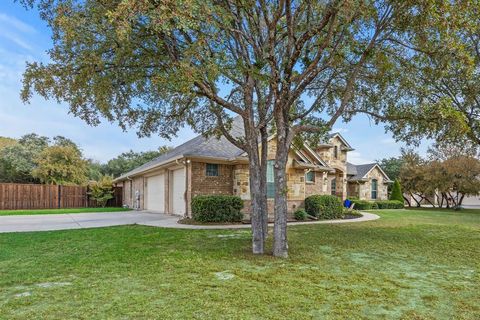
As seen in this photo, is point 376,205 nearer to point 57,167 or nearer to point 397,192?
point 397,192

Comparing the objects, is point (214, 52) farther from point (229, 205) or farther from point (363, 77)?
point (229, 205)

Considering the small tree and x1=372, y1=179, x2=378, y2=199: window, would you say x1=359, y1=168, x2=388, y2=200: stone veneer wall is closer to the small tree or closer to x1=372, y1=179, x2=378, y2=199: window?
x1=372, y1=179, x2=378, y2=199: window

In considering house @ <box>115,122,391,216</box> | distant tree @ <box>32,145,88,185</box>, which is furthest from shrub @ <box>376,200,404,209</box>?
distant tree @ <box>32,145,88,185</box>

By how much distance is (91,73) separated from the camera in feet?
26.3

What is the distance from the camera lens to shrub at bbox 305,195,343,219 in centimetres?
1688

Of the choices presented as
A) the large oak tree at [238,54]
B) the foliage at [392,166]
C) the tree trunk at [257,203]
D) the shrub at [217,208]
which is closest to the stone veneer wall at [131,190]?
the shrub at [217,208]

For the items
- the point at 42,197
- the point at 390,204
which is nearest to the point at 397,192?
the point at 390,204

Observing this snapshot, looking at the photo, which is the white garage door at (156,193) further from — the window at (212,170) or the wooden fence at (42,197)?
the wooden fence at (42,197)

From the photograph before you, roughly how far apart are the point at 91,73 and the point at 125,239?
4824 mm

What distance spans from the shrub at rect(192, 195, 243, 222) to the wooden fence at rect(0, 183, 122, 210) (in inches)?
635

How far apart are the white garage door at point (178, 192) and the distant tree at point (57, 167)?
15100mm

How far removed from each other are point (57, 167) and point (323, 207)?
22.5m

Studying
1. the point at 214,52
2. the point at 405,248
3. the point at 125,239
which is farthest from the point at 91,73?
the point at 405,248

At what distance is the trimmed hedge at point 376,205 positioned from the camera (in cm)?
2634
